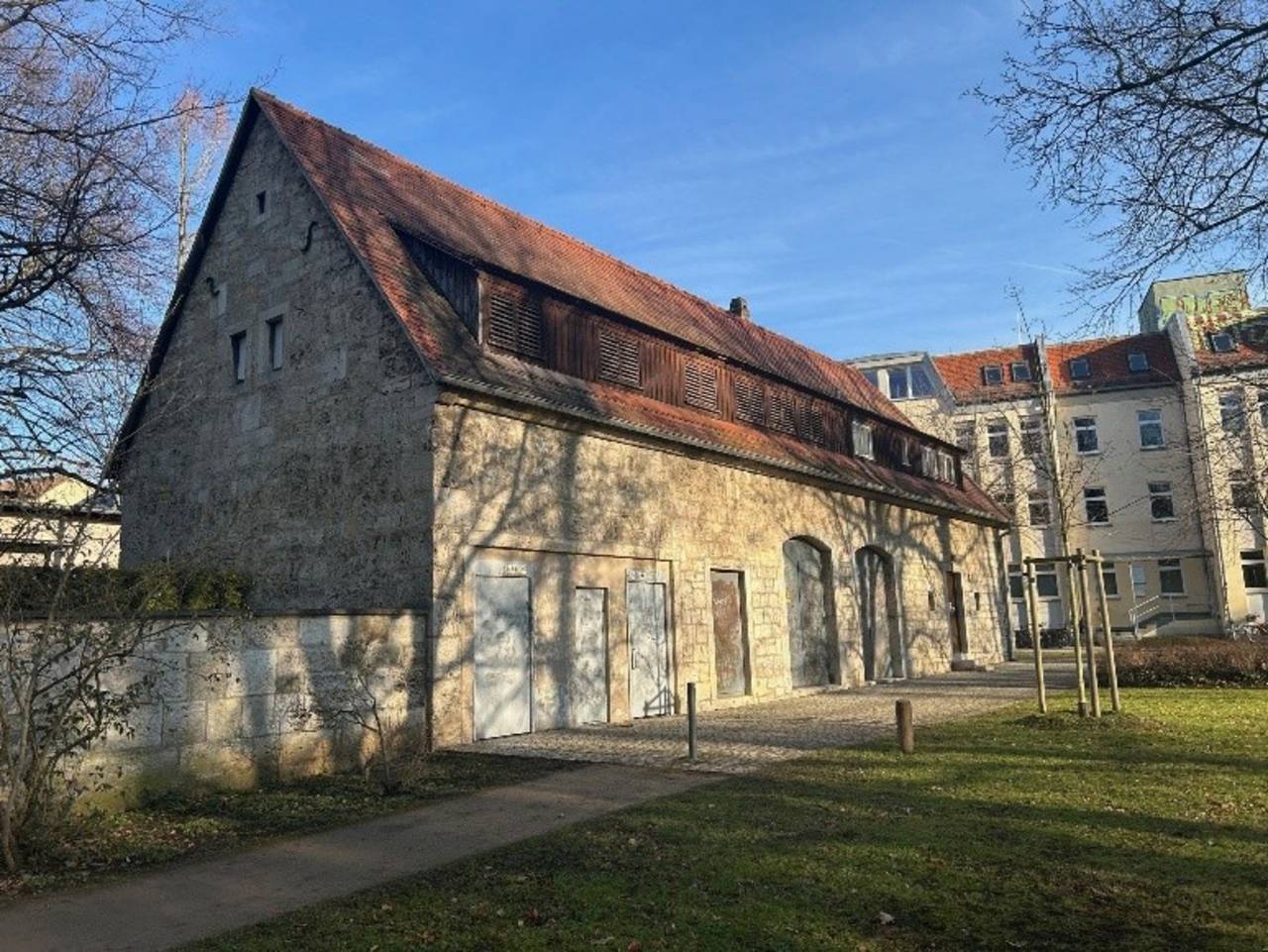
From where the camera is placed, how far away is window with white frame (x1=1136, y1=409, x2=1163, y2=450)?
140 feet

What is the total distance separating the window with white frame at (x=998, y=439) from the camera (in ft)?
146

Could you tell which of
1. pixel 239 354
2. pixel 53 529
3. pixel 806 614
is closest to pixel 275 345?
pixel 239 354

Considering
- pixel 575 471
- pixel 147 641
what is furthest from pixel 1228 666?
pixel 147 641

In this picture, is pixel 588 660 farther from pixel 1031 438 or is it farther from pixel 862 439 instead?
pixel 1031 438

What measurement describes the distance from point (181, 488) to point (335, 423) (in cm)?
467

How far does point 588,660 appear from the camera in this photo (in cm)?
1500

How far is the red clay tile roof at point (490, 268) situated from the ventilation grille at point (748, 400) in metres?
0.41

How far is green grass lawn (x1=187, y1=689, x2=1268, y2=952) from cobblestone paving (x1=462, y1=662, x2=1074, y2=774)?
2.00 meters

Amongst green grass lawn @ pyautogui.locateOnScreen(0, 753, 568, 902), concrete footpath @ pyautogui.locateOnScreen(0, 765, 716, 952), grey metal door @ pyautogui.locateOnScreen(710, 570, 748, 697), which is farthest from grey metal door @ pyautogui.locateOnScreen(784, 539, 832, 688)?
concrete footpath @ pyautogui.locateOnScreen(0, 765, 716, 952)

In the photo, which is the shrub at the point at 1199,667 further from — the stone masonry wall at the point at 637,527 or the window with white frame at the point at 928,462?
A: the window with white frame at the point at 928,462

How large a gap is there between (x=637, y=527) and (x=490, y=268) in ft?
16.4

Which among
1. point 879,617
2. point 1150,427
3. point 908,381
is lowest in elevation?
point 879,617

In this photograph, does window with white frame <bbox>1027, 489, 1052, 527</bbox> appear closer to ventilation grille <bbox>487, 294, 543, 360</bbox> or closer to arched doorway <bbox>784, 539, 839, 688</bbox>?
arched doorway <bbox>784, 539, 839, 688</bbox>

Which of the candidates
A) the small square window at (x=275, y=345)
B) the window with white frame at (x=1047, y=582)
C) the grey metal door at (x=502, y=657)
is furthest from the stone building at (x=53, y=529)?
the window with white frame at (x=1047, y=582)
